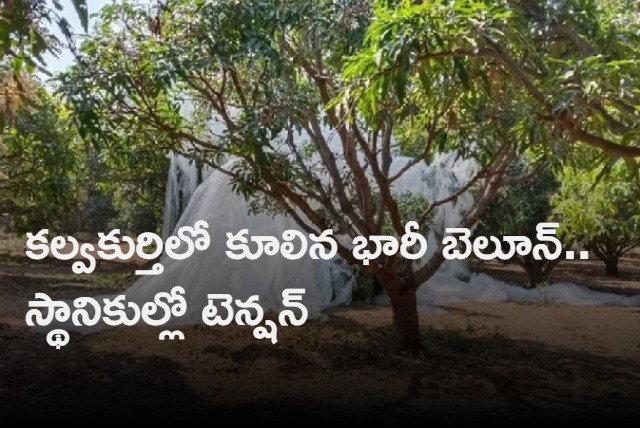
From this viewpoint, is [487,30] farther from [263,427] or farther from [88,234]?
[88,234]

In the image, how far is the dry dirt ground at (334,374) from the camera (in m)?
5.62

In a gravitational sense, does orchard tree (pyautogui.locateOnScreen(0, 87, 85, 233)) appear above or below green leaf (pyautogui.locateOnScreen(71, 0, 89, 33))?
above

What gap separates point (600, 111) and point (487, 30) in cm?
89

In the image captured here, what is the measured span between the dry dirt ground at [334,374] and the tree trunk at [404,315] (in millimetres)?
125

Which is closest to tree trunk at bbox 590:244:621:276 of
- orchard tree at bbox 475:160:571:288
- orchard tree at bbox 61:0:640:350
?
orchard tree at bbox 475:160:571:288

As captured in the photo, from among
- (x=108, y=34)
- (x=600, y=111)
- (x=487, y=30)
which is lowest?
(x=600, y=111)

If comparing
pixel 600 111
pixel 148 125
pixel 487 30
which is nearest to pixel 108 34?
pixel 148 125

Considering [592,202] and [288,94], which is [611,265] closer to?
[592,202]

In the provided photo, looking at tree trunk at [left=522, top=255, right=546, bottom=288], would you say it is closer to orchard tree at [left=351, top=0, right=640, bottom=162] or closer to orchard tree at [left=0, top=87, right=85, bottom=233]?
orchard tree at [left=0, top=87, right=85, bottom=233]

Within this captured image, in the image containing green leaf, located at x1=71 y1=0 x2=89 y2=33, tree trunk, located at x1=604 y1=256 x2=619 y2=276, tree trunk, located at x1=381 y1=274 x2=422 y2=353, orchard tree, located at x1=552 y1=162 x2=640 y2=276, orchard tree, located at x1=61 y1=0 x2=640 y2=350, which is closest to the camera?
green leaf, located at x1=71 y1=0 x2=89 y2=33

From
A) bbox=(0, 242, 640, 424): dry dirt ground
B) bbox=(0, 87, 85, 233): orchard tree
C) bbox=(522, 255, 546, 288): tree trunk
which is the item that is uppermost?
bbox=(0, 87, 85, 233): orchard tree

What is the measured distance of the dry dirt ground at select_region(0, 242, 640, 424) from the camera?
562 cm

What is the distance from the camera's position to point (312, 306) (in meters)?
10.6

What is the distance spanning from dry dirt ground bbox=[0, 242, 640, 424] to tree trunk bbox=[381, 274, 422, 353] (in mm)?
125
